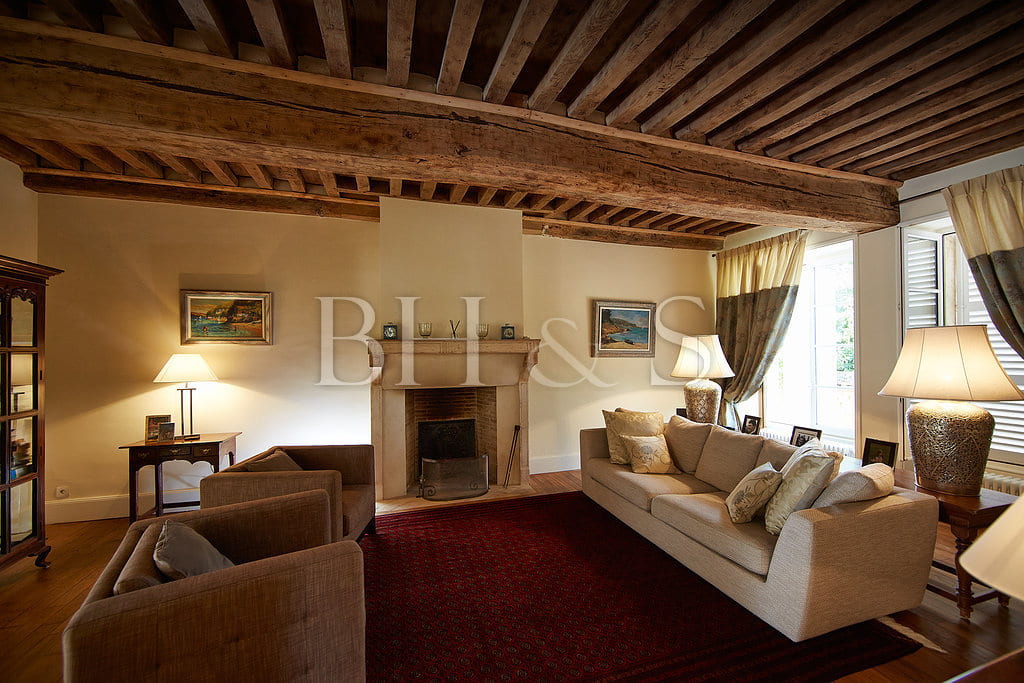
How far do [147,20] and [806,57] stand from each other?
289 centimetres

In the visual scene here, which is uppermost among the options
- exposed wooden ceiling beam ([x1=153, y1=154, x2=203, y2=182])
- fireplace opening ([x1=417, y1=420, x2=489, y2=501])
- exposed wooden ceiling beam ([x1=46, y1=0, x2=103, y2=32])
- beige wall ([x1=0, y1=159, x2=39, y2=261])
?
exposed wooden ceiling beam ([x1=46, y1=0, x2=103, y2=32])

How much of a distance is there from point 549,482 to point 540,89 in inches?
137

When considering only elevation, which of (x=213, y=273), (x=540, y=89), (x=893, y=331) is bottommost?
(x=893, y=331)

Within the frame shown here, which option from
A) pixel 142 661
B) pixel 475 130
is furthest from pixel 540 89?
pixel 142 661

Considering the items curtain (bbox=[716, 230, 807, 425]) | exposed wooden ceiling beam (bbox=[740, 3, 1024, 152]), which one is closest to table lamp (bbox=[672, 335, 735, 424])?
curtain (bbox=[716, 230, 807, 425])

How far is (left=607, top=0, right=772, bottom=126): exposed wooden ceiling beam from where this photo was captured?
1775 mm

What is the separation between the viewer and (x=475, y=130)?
2.47 metres

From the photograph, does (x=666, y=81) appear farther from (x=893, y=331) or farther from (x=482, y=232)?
(x=893, y=331)

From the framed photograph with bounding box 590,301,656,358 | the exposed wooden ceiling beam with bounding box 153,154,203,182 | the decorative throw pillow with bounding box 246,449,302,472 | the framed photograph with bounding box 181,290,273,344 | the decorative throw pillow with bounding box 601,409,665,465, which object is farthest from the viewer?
the framed photograph with bounding box 590,301,656,358

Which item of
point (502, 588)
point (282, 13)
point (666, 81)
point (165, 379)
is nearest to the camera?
point (282, 13)

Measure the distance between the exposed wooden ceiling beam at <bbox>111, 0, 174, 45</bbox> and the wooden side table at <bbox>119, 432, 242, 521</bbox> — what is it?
270 centimetres

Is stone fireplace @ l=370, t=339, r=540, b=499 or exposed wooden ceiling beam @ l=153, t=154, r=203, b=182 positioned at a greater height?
exposed wooden ceiling beam @ l=153, t=154, r=203, b=182

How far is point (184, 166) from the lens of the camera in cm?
319

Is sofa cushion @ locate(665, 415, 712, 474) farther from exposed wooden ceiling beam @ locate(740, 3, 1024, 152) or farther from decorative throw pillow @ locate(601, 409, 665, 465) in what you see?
exposed wooden ceiling beam @ locate(740, 3, 1024, 152)
